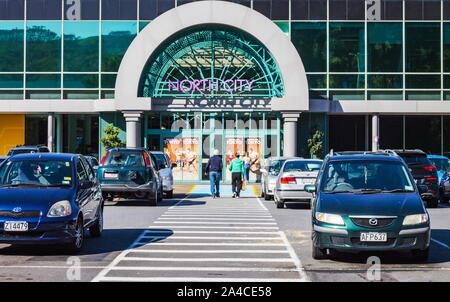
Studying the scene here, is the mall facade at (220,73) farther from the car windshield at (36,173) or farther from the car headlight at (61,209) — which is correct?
the car headlight at (61,209)

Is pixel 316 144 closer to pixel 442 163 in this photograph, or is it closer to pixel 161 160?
pixel 442 163

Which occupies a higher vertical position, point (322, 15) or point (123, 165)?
point (322, 15)

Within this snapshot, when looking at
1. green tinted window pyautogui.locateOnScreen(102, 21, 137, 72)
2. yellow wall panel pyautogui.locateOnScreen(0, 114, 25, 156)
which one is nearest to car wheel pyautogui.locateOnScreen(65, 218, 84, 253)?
green tinted window pyautogui.locateOnScreen(102, 21, 137, 72)

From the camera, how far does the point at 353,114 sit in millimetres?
42219

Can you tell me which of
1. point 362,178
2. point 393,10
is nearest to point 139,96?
point 393,10

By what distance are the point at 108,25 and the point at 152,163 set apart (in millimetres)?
19536

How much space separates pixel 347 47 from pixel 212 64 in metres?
7.57

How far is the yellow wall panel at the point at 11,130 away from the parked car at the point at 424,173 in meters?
26.0

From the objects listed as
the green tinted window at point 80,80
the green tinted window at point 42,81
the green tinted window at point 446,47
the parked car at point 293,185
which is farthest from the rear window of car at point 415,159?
the green tinted window at point 42,81

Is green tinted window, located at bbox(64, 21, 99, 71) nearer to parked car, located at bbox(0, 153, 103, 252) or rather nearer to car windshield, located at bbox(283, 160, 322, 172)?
car windshield, located at bbox(283, 160, 322, 172)

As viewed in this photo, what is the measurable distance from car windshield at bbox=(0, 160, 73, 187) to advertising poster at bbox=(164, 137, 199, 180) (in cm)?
2670

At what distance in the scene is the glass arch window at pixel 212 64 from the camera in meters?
39.6
